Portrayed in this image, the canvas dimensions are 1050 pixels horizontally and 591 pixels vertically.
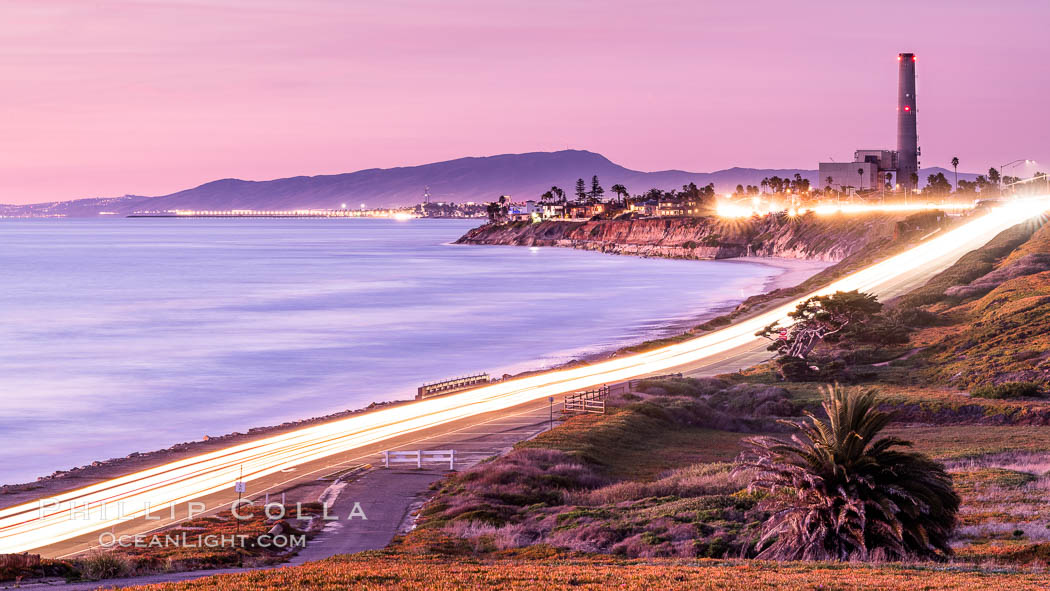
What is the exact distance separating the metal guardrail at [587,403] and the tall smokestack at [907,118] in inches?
5815

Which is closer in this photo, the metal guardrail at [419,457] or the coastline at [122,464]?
the coastline at [122,464]

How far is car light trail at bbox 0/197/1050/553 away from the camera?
78.4 feet

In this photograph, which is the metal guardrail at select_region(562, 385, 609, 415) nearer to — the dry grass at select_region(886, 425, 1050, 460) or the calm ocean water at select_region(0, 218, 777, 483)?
the dry grass at select_region(886, 425, 1050, 460)

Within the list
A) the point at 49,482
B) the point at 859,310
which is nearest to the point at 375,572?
the point at 49,482

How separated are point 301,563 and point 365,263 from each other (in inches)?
6697

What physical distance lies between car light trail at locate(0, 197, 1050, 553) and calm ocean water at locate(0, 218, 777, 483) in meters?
8.23

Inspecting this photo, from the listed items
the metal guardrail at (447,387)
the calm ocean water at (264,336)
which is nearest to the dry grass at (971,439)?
the metal guardrail at (447,387)

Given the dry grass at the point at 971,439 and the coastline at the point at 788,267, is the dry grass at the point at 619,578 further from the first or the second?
the coastline at the point at 788,267

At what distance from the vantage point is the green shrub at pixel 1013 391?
39.2m

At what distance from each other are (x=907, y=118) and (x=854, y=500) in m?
172

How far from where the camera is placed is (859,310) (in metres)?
54.3

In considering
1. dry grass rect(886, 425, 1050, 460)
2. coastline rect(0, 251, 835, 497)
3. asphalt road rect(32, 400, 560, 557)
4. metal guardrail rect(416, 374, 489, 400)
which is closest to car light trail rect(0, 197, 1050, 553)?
asphalt road rect(32, 400, 560, 557)

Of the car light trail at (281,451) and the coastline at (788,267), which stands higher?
the coastline at (788,267)

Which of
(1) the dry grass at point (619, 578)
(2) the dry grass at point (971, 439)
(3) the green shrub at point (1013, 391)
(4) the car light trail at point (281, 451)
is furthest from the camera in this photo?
(3) the green shrub at point (1013, 391)
